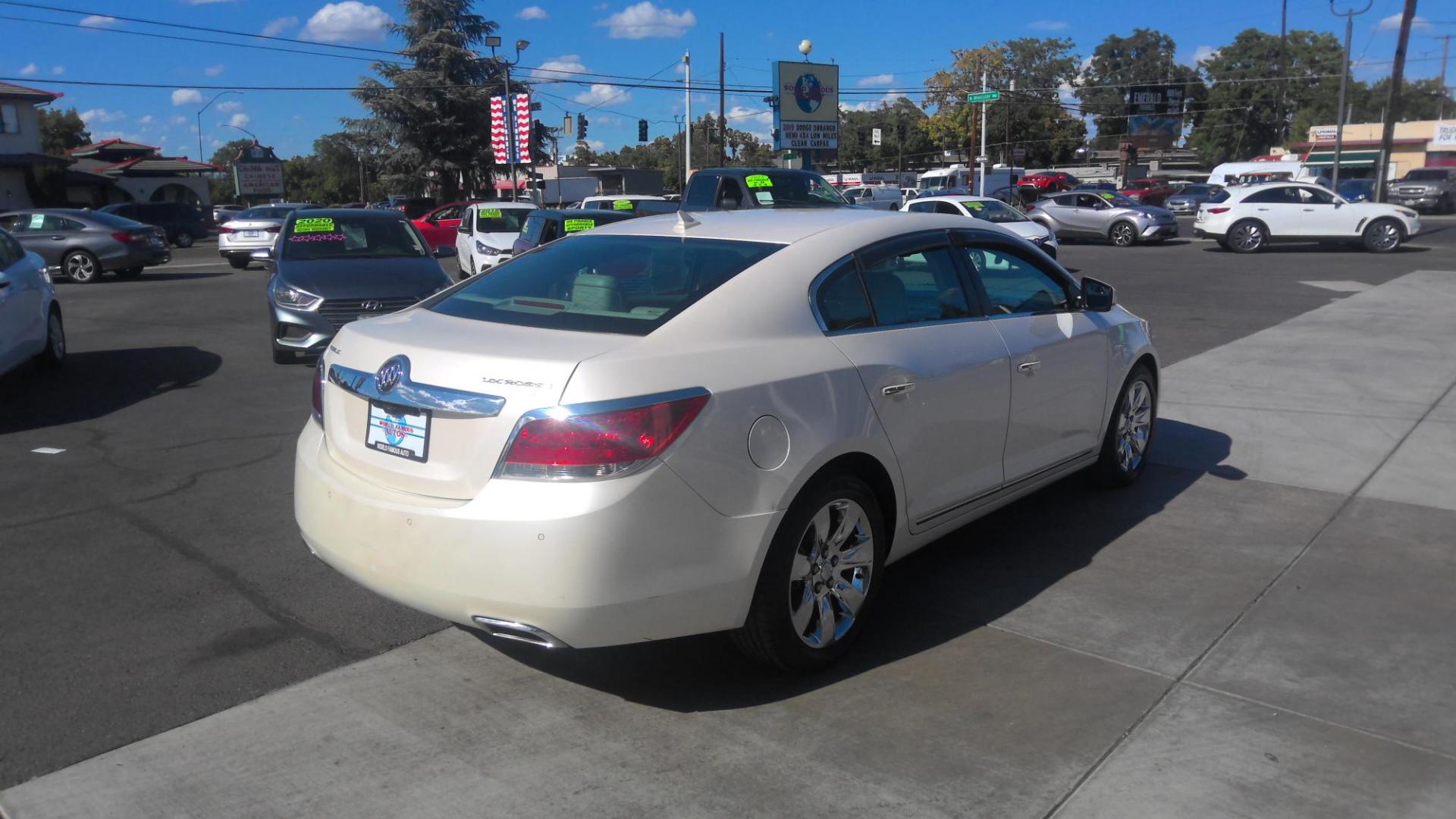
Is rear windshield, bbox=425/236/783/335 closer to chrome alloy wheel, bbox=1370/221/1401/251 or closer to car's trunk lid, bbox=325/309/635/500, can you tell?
car's trunk lid, bbox=325/309/635/500

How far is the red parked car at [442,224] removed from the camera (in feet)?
93.3

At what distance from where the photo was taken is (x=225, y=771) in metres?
3.40

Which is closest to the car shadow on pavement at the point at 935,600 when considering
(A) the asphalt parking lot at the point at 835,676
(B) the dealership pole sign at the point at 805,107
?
(A) the asphalt parking lot at the point at 835,676

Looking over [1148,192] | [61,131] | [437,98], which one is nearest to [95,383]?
[437,98]

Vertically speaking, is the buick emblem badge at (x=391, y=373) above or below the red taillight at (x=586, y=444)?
above

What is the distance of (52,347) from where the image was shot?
10.5 metres

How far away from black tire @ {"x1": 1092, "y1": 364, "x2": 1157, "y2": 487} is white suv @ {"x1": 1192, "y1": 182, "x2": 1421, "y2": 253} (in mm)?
20843

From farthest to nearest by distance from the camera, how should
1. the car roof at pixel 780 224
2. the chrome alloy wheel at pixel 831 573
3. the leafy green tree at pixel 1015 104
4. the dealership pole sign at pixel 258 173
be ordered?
the leafy green tree at pixel 1015 104
the dealership pole sign at pixel 258 173
the car roof at pixel 780 224
the chrome alloy wheel at pixel 831 573

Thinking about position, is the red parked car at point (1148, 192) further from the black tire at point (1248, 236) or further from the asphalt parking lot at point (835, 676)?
the asphalt parking lot at point (835, 676)

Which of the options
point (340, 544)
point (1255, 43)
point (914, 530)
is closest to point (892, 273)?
point (914, 530)

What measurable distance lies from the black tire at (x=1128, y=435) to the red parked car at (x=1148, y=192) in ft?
156

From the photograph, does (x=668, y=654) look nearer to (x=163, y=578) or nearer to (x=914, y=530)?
(x=914, y=530)

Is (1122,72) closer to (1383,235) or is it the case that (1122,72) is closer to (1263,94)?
(1263,94)

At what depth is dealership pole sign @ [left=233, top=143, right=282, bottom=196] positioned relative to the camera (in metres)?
61.0
